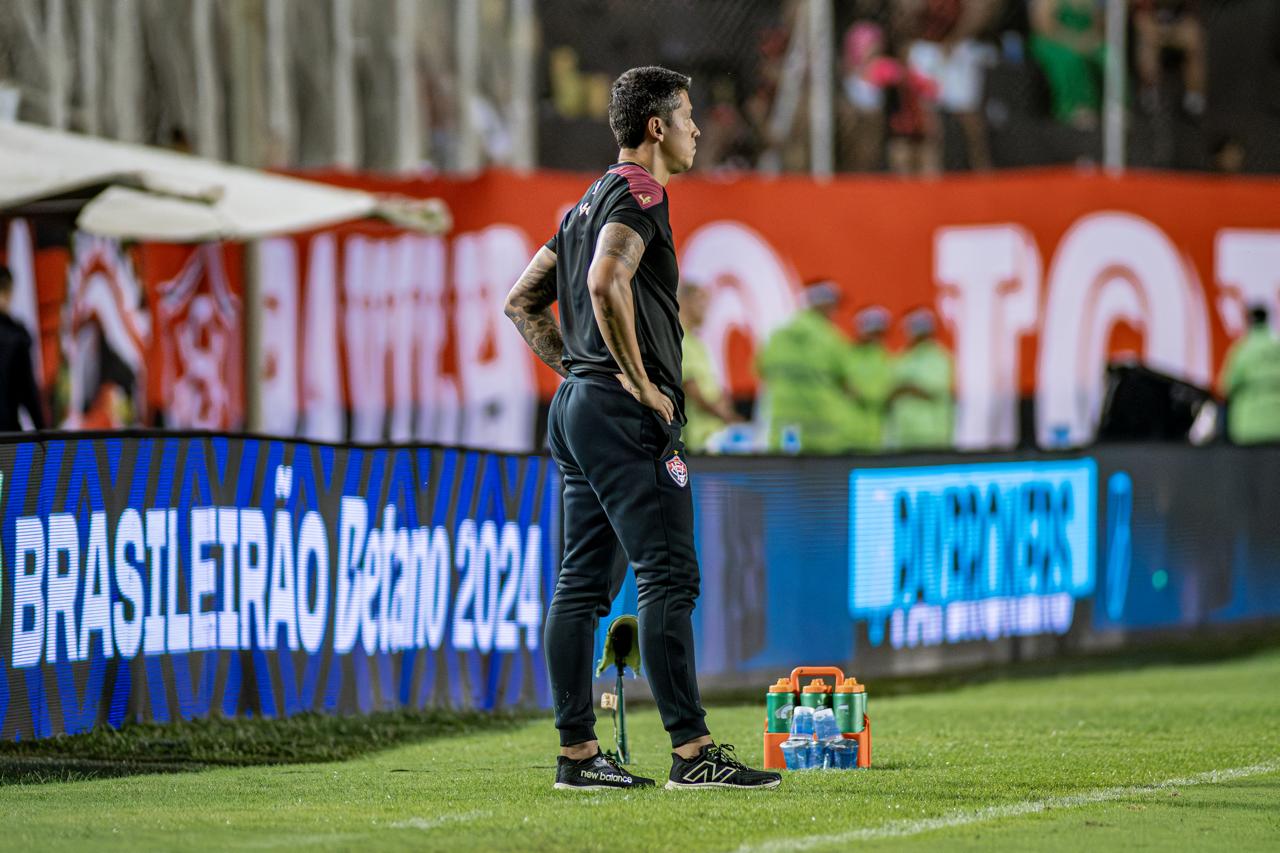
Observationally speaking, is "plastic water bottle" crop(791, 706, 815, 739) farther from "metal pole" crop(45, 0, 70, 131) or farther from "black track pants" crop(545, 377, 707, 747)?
"metal pole" crop(45, 0, 70, 131)

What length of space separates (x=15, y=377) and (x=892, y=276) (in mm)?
9588

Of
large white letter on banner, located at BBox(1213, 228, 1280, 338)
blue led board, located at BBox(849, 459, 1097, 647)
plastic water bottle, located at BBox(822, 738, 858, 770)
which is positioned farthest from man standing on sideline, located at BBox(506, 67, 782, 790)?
large white letter on banner, located at BBox(1213, 228, 1280, 338)

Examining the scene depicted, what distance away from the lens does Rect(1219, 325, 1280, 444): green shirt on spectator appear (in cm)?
1995

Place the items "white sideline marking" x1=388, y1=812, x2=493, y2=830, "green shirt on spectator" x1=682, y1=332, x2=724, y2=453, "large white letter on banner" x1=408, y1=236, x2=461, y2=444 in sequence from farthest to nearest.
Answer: "large white letter on banner" x1=408, y1=236, x2=461, y2=444
"green shirt on spectator" x1=682, y1=332, x2=724, y2=453
"white sideline marking" x1=388, y1=812, x2=493, y2=830

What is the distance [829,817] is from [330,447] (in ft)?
13.0

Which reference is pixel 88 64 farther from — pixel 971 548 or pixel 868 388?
pixel 971 548

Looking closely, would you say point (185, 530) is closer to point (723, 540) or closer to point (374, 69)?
point (723, 540)

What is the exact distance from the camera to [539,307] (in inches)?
280

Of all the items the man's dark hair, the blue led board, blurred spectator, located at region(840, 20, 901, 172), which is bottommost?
the blue led board

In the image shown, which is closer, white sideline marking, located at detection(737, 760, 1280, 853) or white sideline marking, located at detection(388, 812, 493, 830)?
white sideline marking, located at detection(737, 760, 1280, 853)

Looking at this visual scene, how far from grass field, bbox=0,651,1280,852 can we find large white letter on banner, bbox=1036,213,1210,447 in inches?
404

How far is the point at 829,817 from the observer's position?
20.7ft

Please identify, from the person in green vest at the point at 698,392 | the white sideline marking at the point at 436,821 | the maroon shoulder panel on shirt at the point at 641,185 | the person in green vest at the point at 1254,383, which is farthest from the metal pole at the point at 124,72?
the white sideline marking at the point at 436,821

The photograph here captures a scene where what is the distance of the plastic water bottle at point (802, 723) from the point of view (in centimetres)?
746
